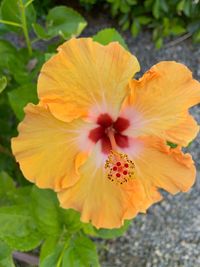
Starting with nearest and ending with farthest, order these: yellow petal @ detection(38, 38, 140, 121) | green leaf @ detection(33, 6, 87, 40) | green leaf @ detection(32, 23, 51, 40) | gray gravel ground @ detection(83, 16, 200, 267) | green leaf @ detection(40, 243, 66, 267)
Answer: yellow petal @ detection(38, 38, 140, 121) < green leaf @ detection(40, 243, 66, 267) < green leaf @ detection(32, 23, 51, 40) < green leaf @ detection(33, 6, 87, 40) < gray gravel ground @ detection(83, 16, 200, 267)

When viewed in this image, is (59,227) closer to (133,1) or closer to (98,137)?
(98,137)

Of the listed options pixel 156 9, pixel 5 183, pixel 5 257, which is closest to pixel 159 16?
pixel 156 9

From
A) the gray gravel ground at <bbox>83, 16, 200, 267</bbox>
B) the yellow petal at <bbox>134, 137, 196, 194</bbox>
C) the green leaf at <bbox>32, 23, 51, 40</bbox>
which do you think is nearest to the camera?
the yellow petal at <bbox>134, 137, 196, 194</bbox>

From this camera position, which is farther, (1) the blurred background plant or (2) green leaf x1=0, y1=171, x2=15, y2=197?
(2) green leaf x1=0, y1=171, x2=15, y2=197

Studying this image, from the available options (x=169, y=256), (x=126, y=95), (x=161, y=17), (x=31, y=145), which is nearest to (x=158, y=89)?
(x=126, y=95)

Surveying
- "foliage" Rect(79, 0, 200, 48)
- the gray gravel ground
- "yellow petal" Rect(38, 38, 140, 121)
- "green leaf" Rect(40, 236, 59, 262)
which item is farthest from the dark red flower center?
"foliage" Rect(79, 0, 200, 48)

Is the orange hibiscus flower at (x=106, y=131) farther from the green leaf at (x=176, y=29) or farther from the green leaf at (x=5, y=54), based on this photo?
the green leaf at (x=176, y=29)

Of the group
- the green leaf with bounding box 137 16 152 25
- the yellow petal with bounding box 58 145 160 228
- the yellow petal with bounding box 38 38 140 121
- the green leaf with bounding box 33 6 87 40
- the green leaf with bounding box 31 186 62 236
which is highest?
the yellow petal with bounding box 38 38 140 121

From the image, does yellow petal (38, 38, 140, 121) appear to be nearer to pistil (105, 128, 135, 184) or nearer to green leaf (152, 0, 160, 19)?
pistil (105, 128, 135, 184)
